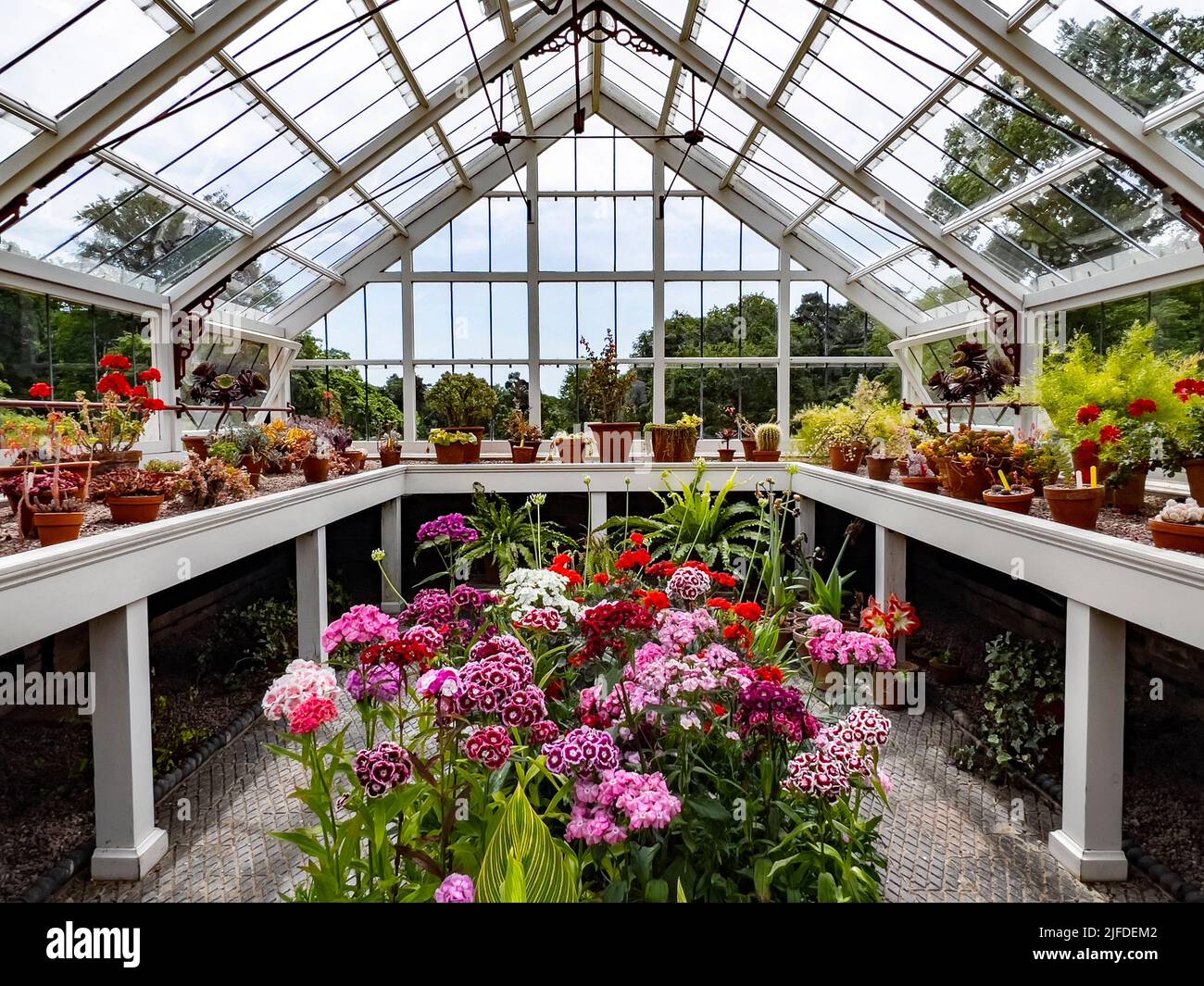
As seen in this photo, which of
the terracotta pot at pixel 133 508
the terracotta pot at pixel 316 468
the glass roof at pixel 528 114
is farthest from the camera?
the terracotta pot at pixel 316 468

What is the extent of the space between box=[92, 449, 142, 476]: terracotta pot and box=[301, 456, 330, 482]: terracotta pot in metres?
1.19

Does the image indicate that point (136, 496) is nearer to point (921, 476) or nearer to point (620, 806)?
point (620, 806)

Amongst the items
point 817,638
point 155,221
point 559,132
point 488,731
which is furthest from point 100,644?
point 559,132

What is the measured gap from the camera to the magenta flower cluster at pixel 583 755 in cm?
172

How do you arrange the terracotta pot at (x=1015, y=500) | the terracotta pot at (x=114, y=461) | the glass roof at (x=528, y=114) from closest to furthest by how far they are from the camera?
the terracotta pot at (x=1015, y=500)
the terracotta pot at (x=114, y=461)
the glass roof at (x=528, y=114)

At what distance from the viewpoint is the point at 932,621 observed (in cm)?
769

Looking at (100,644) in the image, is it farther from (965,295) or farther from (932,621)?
(965,295)

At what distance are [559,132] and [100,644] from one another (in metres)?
12.8

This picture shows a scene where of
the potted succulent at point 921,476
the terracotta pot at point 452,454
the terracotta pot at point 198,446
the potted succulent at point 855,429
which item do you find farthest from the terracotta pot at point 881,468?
the terracotta pot at point 198,446

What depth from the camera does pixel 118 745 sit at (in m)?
3.57

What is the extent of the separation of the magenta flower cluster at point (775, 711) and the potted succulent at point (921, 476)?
4007 mm

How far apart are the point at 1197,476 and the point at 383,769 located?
361 cm

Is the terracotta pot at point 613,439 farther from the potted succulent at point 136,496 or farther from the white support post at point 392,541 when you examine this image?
the potted succulent at point 136,496

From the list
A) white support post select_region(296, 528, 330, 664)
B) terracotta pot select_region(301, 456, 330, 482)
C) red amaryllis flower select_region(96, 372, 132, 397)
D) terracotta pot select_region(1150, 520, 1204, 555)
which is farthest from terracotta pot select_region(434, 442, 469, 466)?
terracotta pot select_region(1150, 520, 1204, 555)
